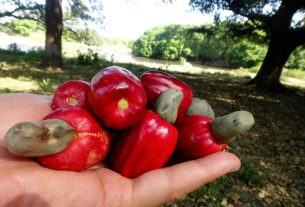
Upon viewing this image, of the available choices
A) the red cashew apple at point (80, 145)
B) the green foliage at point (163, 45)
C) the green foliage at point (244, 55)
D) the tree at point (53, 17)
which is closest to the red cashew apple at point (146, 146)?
the red cashew apple at point (80, 145)

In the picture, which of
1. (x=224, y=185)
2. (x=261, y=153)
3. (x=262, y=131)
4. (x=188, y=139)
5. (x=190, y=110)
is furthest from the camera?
(x=262, y=131)

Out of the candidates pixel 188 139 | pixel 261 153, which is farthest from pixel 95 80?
pixel 261 153

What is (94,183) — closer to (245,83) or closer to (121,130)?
(121,130)

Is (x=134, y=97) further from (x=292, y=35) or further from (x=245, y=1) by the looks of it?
(x=292, y=35)

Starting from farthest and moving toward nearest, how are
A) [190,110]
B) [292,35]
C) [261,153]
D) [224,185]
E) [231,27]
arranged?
Result: 1. [231,27]
2. [292,35]
3. [261,153]
4. [224,185]
5. [190,110]

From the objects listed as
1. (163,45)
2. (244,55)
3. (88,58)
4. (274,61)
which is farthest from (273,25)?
(163,45)
